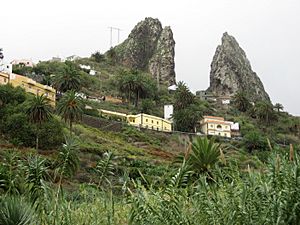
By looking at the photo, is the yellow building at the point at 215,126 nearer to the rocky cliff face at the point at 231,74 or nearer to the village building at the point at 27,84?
the village building at the point at 27,84

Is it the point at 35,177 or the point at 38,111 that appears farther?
the point at 38,111

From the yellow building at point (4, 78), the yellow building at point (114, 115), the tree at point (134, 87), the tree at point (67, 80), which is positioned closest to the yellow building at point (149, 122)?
the yellow building at point (114, 115)

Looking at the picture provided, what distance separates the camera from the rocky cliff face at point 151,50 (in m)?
124

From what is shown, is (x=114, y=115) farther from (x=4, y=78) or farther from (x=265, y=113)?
(x=265, y=113)

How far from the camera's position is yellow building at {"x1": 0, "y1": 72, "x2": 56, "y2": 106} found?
190 ft

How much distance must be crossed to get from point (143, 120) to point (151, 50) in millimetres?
66559

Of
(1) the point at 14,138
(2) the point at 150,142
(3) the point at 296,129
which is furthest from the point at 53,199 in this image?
(3) the point at 296,129

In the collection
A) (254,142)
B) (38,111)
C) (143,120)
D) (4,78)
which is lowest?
(254,142)

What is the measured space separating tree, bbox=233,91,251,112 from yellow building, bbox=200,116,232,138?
1646cm

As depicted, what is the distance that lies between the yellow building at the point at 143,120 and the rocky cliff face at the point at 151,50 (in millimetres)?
50860

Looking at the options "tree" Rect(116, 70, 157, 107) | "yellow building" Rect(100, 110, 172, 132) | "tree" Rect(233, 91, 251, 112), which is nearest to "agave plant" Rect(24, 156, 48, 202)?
"yellow building" Rect(100, 110, 172, 132)

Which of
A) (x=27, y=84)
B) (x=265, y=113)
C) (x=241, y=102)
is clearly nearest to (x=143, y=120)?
(x=27, y=84)

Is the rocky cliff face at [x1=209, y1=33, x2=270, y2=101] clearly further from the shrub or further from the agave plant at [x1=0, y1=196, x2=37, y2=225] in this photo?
the agave plant at [x1=0, y1=196, x2=37, y2=225]

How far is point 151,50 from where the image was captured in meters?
132
